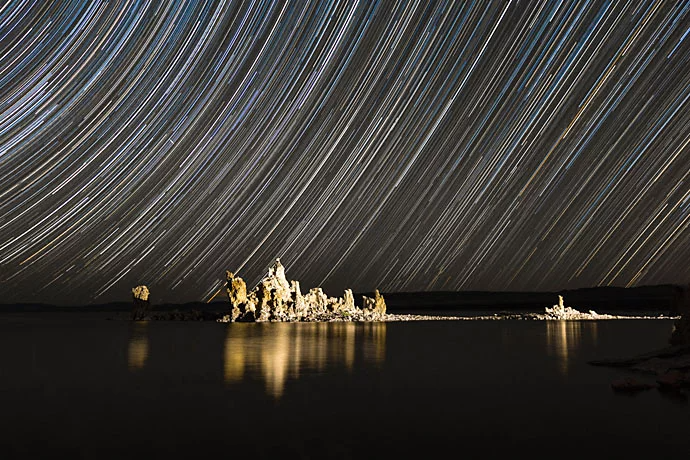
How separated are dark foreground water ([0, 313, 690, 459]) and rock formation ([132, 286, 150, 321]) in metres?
66.7

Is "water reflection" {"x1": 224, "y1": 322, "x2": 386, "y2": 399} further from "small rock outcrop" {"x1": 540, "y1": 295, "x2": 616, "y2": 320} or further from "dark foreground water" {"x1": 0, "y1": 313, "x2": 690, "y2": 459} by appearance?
"small rock outcrop" {"x1": 540, "y1": 295, "x2": 616, "y2": 320}

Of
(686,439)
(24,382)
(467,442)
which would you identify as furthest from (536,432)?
(24,382)

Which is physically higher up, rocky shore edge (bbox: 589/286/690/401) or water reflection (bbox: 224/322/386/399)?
rocky shore edge (bbox: 589/286/690/401)

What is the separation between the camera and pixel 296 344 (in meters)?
32.4

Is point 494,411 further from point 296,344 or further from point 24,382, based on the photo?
point 296,344

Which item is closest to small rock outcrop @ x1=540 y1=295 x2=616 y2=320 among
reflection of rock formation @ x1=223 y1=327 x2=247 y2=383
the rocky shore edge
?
reflection of rock formation @ x1=223 y1=327 x2=247 y2=383

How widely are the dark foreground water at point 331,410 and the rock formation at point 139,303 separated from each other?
219 feet

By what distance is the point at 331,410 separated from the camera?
12625mm

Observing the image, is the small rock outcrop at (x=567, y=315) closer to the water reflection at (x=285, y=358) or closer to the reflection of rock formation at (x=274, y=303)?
the reflection of rock formation at (x=274, y=303)

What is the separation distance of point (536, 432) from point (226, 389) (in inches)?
334

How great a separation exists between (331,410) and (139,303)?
264ft

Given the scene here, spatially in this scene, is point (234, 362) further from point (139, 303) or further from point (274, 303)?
point (139, 303)

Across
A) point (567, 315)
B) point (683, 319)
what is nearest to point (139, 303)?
point (567, 315)

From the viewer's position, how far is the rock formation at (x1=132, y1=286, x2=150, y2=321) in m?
86.8
